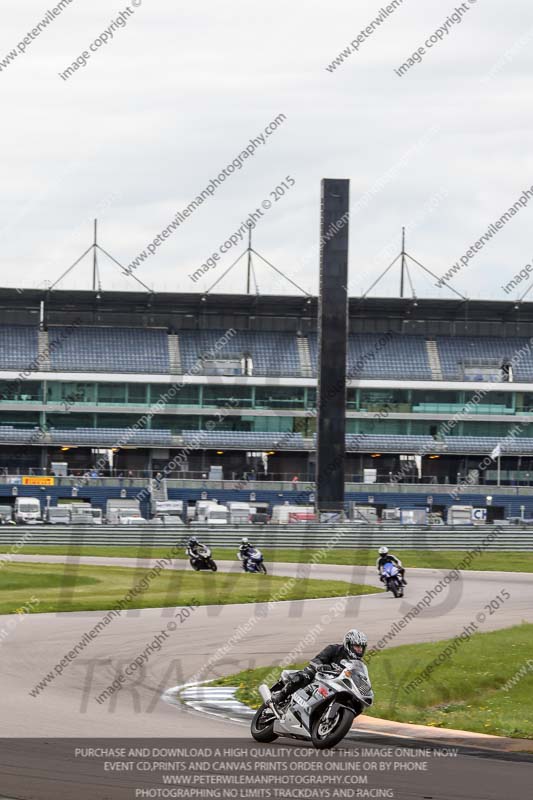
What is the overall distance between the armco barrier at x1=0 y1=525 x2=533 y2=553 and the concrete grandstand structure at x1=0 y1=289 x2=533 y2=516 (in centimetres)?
2230

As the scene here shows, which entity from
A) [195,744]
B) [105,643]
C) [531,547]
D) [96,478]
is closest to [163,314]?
[96,478]

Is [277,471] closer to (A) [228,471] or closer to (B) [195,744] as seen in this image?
(A) [228,471]

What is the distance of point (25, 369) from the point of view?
289ft

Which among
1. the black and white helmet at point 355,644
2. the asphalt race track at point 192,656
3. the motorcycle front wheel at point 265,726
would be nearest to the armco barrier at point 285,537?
the asphalt race track at point 192,656

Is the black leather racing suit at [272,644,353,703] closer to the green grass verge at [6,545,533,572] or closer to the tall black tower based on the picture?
the green grass verge at [6,545,533,572]

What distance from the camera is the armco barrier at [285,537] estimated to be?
5784 centimetres

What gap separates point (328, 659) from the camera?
13875mm

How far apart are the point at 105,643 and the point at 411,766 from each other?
1260 cm

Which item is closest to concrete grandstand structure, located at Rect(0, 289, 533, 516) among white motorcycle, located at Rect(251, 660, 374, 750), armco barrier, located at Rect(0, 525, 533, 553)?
armco barrier, located at Rect(0, 525, 533, 553)

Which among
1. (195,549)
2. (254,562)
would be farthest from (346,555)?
(195,549)

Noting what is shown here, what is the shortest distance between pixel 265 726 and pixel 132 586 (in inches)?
925

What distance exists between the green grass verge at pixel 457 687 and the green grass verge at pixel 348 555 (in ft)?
89.5

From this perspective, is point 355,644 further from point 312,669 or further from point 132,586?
point 132,586

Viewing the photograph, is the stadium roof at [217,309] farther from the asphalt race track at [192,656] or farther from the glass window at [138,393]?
the asphalt race track at [192,656]
